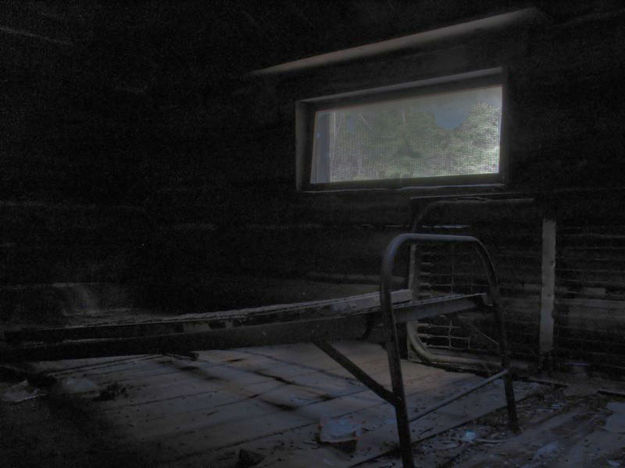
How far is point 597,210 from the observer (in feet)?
10.5

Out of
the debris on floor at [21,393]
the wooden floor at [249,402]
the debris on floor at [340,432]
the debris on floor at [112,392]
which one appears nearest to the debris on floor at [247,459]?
the wooden floor at [249,402]

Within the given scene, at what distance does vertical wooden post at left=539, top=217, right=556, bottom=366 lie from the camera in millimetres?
3182

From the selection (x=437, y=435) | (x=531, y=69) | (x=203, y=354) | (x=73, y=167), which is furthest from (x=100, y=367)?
(x=531, y=69)

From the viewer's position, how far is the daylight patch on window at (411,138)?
3.78 m

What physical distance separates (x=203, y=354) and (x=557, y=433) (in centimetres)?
Answer: 247

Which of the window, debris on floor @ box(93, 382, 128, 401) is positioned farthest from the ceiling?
debris on floor @ box(93, 382, 128, 401)

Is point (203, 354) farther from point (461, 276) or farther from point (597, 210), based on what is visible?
point (597, 210)

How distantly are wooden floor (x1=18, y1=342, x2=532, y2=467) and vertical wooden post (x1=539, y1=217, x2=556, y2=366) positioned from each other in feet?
0.96

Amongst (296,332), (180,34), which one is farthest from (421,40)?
(296,332)

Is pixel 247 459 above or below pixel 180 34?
below

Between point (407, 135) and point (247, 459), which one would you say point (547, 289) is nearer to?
point (407, 135)

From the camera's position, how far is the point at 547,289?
3.21 metres

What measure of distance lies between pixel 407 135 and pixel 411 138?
0.15ft

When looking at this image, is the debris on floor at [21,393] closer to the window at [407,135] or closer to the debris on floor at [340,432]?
the debris on floor at [340,432]
